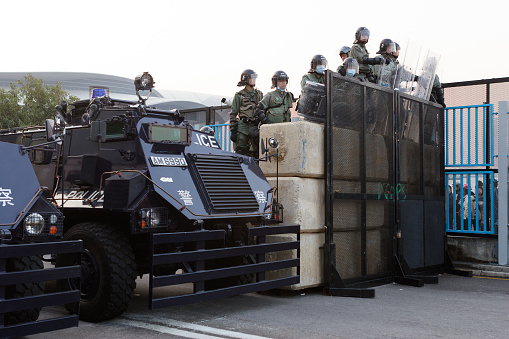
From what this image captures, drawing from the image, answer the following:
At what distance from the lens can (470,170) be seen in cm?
1170

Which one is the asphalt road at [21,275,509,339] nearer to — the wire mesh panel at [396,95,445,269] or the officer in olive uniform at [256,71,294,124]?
the wire mesh panel at [396,95,445,269]

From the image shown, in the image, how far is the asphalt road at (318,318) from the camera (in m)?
5.98

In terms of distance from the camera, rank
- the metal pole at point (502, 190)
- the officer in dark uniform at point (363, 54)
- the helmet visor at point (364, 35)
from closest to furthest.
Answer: the metal pole at point (502, 190) < the officer in dark uniform at point (363, 54) < the helmet visor at point (364, 35)

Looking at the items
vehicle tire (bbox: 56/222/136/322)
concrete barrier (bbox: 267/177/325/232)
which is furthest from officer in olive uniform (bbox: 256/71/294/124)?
vehicle tire (bbox: 56/222/136/322)

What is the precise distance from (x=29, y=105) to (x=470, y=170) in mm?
21740

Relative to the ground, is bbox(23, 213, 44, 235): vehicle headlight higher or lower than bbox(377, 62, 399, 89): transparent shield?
lower

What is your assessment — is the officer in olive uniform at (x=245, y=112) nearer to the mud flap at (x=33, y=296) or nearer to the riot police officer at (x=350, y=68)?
the riot police officer at (x=350, y=68)

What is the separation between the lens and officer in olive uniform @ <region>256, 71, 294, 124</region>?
1057 cm

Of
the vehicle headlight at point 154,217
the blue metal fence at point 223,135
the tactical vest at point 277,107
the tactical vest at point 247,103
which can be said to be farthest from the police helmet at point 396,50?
the vehicle headlight at point 154,217

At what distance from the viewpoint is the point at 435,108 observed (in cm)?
1167

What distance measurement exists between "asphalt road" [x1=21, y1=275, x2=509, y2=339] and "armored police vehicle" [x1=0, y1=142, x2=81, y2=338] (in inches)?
29.8

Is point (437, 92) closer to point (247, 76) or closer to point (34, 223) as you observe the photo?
point (247, 76)

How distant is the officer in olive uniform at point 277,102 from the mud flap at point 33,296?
19.0 ft

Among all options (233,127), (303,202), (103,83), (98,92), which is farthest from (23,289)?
(103,83)
